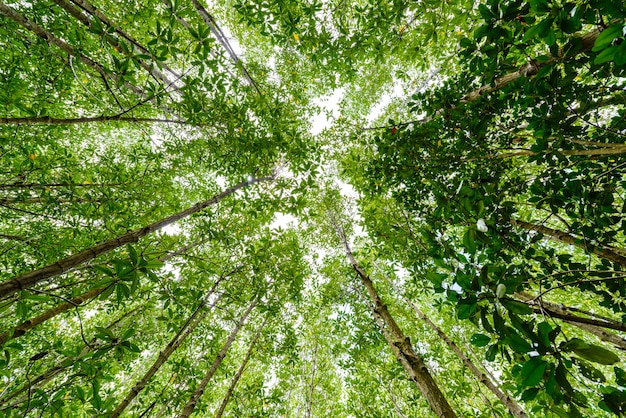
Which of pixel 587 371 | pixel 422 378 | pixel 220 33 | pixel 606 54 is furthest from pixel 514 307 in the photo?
pixel 220 33

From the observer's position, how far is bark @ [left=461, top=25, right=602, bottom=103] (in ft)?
5.78

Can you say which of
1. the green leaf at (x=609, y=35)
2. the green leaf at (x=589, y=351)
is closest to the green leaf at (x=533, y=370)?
the green leaf at (x=589, y=351)

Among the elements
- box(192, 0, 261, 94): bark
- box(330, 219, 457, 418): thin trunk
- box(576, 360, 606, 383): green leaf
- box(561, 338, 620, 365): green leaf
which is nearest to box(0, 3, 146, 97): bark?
box(192, 0, 261, 94): bark

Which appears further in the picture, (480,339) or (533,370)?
(480,339)

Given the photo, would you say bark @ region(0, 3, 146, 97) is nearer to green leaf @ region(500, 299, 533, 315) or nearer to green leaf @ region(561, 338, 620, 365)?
green leaf @ region(500, 299, 533, 315)

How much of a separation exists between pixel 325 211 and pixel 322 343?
15.4 ft

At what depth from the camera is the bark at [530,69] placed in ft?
5.78

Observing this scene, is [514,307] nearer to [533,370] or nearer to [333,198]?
[533,370]

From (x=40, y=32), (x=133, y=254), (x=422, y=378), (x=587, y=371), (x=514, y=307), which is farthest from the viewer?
(x=40, y=32)

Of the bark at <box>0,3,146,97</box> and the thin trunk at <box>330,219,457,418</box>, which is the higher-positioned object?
the bark at <box>0,3,146,97</box>

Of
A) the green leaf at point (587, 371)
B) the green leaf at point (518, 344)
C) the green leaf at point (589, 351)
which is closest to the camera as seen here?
the green leaf at point (589, 351)

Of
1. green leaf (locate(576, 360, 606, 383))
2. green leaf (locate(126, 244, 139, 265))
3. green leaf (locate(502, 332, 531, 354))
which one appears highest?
green leaf (locate(126, 244, 139, 265))

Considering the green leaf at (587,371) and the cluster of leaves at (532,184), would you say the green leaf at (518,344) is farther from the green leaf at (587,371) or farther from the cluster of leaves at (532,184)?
the green leaf at (587,371)

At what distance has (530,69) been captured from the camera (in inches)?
83.8
